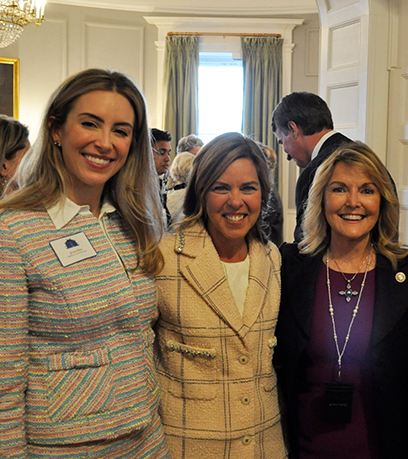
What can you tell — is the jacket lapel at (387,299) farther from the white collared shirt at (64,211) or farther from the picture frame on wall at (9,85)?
the picture frame on wall at (9,85)

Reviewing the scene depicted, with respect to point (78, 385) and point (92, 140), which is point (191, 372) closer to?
point (78, 385)

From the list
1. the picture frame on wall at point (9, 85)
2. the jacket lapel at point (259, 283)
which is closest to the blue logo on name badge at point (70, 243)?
the jacket lapel at point (259, 283)

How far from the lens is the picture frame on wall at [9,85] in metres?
6.94

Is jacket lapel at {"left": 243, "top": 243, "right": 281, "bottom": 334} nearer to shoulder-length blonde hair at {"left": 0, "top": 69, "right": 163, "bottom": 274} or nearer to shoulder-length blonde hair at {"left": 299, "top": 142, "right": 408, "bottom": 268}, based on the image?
shoulder-length blonde hair at {"left": 299, "top": 142, "right": 408, "bottom": 268}

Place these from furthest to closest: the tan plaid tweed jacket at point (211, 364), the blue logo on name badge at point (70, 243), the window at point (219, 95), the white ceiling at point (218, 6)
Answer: the window at point (219, 95) → the white ceiling at point (218, 6) → the tan plaid tweed jacket at point (211, 364) → the blue logo on name badge at point (70, 243)

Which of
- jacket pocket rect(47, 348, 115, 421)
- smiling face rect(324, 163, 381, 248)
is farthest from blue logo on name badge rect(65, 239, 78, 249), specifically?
smiling face rect(324, 163, 381, 248)

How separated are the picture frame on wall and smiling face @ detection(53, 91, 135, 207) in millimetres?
6059

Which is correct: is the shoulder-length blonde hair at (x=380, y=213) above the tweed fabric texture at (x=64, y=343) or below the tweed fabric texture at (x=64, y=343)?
above

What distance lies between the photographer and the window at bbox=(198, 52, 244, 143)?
24.9ft

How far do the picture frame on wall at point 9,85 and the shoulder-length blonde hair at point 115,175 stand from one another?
596 cm

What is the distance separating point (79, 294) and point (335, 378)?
859mm

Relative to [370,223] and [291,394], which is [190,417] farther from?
[370,223]

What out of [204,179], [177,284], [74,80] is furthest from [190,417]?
[74,80]

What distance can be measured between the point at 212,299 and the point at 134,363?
322 mm
